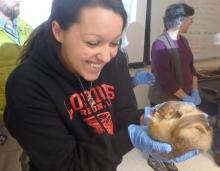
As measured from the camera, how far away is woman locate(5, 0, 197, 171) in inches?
33.3

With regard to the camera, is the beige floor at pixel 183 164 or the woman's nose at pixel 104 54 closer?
the woman's nose at pixel 104 54

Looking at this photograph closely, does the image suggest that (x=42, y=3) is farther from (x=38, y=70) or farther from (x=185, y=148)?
(x=185, y=148)

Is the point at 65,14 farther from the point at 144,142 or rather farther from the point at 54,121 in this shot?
the point at 144,142

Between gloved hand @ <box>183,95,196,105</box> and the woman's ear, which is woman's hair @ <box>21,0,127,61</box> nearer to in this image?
the woman's ear

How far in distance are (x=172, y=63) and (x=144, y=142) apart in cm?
129

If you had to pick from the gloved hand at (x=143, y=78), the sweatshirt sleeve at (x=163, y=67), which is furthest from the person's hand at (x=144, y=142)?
the sweatshirt sleeve at (x=163, y=67)

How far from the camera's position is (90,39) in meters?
0.84

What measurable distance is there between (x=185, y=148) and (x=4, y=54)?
3.58 ft

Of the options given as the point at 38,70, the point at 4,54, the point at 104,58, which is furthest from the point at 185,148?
the point at 4,54

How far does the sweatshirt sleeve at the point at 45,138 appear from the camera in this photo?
2.78ft

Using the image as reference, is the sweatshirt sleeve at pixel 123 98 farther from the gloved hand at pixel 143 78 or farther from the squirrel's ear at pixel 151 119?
the gloved hand at pixel 143 78

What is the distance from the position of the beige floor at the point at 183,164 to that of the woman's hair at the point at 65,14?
1.46 m

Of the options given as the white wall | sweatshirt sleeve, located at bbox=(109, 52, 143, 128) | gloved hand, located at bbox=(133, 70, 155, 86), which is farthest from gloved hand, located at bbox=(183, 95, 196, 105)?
sweatshirt sleeve, located at bbox=(109, 52, 143, 128)

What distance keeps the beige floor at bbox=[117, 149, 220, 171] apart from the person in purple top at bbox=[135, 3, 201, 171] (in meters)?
0.08
